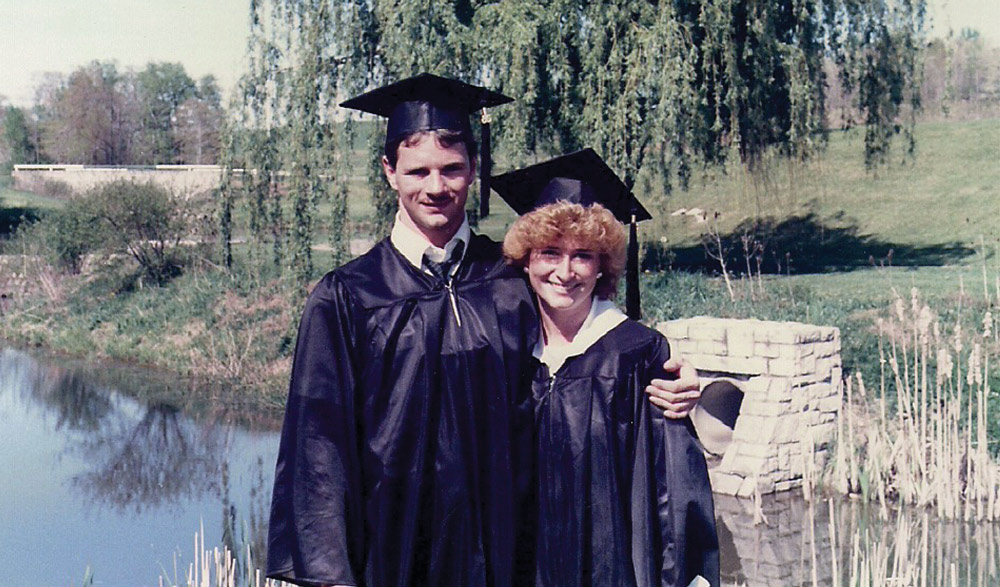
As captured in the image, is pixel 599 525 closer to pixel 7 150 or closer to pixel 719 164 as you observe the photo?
pixel 719 164

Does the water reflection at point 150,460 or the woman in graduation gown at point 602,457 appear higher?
the woman in graduation gown at point 602,457

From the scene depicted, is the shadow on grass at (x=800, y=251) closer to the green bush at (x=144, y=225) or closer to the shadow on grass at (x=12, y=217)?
the green bush at (x=144, y=225)

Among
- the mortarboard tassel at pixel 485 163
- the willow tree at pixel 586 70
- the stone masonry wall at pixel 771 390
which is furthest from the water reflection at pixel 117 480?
the mortarboard tassel at pixel 485 163

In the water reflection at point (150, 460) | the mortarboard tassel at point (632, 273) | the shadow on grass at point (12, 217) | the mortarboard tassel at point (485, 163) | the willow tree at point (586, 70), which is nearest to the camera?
the mortarboard tassel at point (632, 273)

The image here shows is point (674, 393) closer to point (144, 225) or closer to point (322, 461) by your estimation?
point (322, 461)

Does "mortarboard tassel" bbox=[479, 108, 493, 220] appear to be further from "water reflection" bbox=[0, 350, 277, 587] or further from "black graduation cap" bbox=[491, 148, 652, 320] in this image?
"water reflection" bbox=[0, 350, 277, 587]

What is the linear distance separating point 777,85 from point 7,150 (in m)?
37.6

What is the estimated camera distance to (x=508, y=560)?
2.78 m

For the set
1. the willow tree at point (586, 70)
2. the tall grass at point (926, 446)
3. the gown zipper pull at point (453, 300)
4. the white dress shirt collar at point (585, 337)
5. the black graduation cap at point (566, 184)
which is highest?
the willow tree at point (586, 70)

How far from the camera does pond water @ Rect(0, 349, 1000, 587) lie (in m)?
7.05

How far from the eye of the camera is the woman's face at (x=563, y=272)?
2.87m

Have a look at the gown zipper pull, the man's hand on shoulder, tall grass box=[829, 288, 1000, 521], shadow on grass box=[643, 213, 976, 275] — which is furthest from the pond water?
shadow on grass box=[643, 213, 976, 275]

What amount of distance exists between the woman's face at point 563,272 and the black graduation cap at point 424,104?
43cm

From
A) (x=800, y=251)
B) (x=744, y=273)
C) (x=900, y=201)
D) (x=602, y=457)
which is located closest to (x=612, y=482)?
(x=602, y=457)
